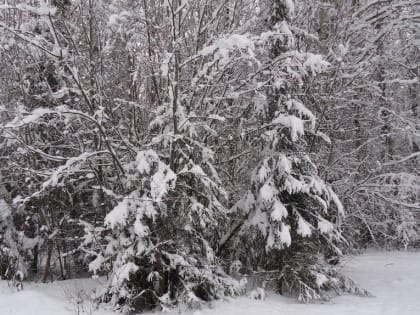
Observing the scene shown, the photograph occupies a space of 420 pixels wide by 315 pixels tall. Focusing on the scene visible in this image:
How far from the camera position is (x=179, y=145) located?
6680 millimetres

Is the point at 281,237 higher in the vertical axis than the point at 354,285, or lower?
higher

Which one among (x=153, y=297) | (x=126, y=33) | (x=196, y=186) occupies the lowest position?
(x=153, y=297)

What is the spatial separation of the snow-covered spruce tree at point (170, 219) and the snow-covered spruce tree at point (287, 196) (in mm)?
771

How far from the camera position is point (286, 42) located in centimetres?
742

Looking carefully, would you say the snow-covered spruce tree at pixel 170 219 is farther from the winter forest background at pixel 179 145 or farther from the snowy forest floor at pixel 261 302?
the snowy forest floor at pixel 261 302

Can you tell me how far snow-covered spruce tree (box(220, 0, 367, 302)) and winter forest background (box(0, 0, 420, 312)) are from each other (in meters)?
0.03

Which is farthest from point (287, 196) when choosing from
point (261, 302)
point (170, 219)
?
point (170, 219)

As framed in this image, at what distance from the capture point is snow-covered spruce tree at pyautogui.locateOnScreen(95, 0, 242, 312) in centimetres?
621

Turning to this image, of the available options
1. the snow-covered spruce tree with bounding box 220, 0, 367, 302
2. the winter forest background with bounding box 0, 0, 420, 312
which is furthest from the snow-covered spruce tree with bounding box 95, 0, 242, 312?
the snow-covered spruce tree with bounding box 220, 0, 367, 302

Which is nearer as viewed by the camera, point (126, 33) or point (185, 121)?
point (185, 121)

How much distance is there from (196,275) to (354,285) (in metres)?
2.91

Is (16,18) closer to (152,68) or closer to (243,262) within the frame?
(152,68)

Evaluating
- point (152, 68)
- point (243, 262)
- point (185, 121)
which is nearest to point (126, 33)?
point (152, 68)

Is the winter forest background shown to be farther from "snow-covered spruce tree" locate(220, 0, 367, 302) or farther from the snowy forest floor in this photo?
the snowy forest floor
